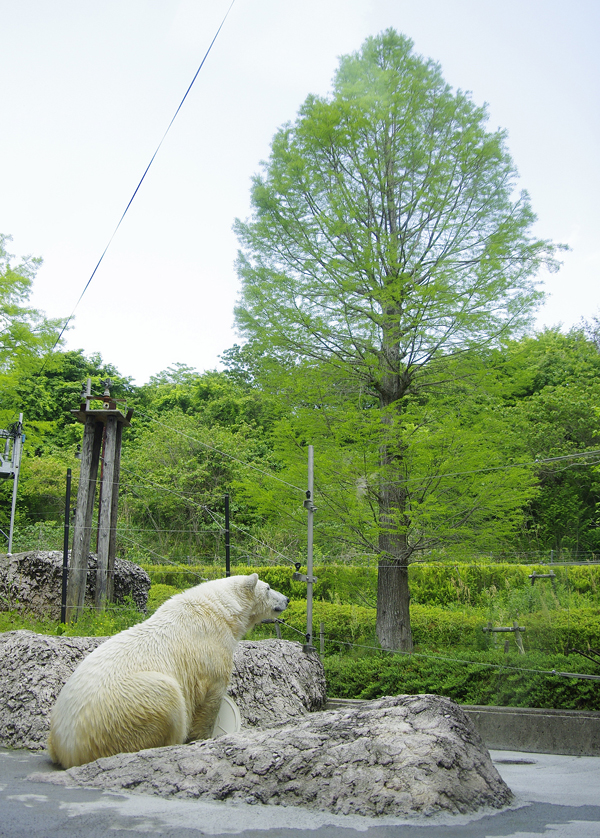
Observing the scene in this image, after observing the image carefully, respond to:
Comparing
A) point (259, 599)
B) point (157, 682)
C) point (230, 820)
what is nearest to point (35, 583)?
point (259, 599)

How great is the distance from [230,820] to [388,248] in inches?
289

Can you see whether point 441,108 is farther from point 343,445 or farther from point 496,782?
point 496,782

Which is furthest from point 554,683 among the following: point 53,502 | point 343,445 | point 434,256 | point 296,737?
point 53,502

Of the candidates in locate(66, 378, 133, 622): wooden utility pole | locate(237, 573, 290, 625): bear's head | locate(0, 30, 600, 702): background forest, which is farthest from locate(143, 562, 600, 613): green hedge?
locate(237, 573, 290, 625): bear's head

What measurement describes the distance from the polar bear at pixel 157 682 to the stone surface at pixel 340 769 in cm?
28

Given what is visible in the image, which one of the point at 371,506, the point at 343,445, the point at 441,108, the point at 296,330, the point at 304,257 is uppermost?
the point at 441,108

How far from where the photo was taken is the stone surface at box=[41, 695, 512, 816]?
8.19 feet

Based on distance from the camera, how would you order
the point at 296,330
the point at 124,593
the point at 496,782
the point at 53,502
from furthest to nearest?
the point at 53,502
the point at 124,593
the point at 296,330
the point at 496,782

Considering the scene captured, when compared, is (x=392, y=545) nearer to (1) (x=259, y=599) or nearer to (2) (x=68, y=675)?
(1) (x=259, y=599)

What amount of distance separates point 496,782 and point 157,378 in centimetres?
3145

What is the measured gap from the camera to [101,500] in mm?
8484

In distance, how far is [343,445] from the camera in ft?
28.2

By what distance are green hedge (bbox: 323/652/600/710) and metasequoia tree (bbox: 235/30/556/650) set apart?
5.58ft

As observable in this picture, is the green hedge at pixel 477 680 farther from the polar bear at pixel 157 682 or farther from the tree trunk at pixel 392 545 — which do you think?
the polar bear at pixel 157 682
